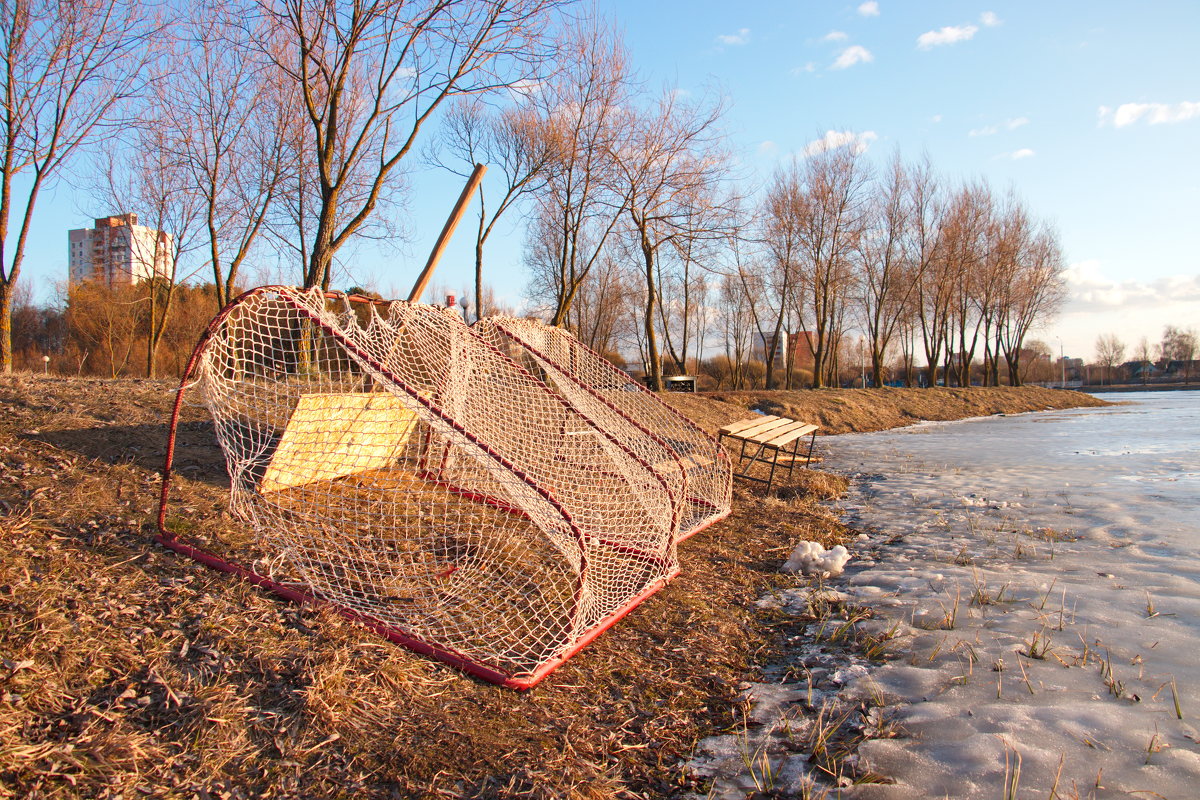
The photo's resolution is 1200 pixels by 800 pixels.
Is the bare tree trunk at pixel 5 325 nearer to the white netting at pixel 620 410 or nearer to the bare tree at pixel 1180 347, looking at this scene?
the white netting at pixel 620 410

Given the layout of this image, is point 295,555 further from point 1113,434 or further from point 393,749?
point 1113,434

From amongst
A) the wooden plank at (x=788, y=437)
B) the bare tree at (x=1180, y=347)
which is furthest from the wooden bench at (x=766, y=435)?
the bare tree at (x=1180, y=347)

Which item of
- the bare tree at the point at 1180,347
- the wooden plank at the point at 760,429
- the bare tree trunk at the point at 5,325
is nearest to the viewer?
the wooden plank at the point at 760,429

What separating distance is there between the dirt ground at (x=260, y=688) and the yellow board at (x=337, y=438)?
0.43 m

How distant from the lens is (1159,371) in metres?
64.5

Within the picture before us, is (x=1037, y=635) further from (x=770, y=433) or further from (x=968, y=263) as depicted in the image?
(x=968, y=263)

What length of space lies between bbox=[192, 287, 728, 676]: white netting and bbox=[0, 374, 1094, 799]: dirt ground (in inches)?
10.1

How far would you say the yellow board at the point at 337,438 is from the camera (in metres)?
3.75

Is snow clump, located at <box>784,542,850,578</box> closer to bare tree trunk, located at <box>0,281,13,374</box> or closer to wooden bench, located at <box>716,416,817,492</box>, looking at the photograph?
wooden bench, located at <box>716,416,817,492</box>

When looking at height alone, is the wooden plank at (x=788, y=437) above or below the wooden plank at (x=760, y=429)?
below

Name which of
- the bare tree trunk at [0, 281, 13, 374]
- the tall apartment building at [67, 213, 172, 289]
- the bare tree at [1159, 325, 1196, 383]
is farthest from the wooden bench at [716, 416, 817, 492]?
the bare tree at [1159, 325, 1196, 383]

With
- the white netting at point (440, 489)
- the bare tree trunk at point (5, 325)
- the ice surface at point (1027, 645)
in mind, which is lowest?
the ice surface at point (1027, 645)

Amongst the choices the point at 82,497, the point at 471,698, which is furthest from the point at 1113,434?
the point at 82,497

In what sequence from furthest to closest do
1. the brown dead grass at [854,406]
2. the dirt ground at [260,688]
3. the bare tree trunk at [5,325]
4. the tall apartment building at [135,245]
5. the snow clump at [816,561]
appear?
1. the tall apartment building at [135,245]
2. the brown dead grass at [854,406]
3. the bare tree trunk at [5,325]
4. the snow clump at [816,561]
5. the dirt ground at [260,688]
